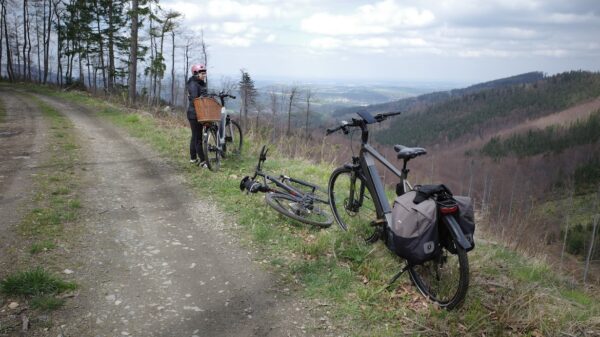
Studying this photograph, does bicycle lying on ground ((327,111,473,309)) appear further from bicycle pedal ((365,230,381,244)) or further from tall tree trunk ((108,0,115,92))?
tall tree trunk ((108,0,115,92))

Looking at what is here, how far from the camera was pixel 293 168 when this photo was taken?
32.6 ft

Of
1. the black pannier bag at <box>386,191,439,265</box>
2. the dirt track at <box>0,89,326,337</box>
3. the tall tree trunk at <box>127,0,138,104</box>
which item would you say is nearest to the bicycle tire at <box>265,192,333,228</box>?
the dirt track at <box>0,89,326,337</box>

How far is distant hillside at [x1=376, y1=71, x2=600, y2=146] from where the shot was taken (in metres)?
169

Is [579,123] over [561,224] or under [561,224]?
over

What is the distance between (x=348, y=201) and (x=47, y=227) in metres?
4.26

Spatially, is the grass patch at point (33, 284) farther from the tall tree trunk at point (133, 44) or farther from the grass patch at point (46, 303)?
the tall tree trunk at point (133, 44)

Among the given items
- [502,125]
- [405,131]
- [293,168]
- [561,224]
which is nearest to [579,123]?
[502,125]

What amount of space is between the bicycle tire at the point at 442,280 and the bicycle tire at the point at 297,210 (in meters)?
1.80

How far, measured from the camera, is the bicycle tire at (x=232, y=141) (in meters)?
9.51

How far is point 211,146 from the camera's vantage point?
905 centimetres

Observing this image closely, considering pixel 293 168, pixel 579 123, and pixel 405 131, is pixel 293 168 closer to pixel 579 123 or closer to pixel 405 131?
pixel 579 123

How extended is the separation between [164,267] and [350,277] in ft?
7.15

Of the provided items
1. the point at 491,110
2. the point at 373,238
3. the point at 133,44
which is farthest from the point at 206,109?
the point at 491,110

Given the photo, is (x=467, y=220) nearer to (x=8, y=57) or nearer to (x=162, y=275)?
(x=162, y=275)
